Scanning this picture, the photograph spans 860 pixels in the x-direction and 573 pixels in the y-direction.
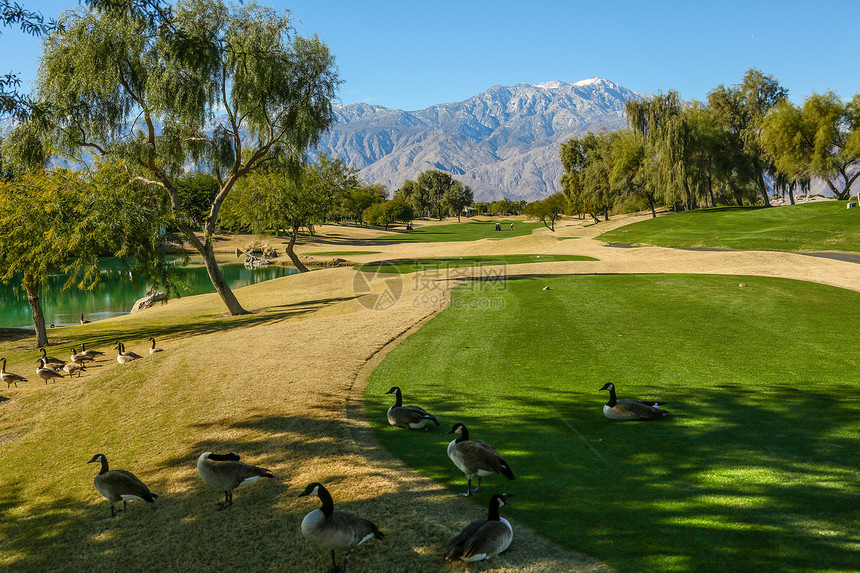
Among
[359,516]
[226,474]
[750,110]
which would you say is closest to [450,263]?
[226,474]

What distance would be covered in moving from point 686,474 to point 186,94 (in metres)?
24.0

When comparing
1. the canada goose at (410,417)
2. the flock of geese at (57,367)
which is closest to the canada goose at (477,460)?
A: the canada goose at (410,417)

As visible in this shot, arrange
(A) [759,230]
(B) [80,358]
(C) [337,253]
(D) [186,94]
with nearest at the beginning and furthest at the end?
(B) [80,358] → (D) [186,94] → (A) [759,230] → (C) [337,253]

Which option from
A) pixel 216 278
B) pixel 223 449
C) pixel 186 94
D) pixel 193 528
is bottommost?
pixel 193 528

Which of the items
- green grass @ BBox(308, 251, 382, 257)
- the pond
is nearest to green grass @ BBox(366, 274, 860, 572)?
the pond

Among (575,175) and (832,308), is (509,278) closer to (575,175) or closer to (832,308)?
(832,308)

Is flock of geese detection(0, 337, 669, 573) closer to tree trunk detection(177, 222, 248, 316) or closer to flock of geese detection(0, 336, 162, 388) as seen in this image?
flock of geese detection(0, 336, 162, 388)

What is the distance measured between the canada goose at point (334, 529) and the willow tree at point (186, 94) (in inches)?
761

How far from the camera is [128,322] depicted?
28.7 metres

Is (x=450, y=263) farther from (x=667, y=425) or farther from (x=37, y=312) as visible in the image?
(x=667, y=425)

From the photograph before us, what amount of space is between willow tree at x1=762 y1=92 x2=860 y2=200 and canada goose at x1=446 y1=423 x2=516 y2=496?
223 ft

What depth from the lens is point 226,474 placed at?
702 centimetres

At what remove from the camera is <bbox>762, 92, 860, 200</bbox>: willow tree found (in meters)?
57.3

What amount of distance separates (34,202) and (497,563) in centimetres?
2428
